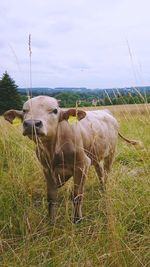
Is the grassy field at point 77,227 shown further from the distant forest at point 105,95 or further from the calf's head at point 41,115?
the calf's head at point 41,115

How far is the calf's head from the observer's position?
3.18m

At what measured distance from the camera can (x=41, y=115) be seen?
3387 millimetres

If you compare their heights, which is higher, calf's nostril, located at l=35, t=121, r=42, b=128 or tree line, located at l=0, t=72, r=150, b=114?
tree line, located at l=0, t=72, r=150, b=114

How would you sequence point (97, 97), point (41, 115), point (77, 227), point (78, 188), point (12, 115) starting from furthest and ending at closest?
point (97, 97) < point (78, 188) < point (12, 115) < point (77, 227) < point (41, 115)

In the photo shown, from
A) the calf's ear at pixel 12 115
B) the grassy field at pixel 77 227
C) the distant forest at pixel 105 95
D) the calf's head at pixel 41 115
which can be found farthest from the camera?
the distant forest at pixel 105 95

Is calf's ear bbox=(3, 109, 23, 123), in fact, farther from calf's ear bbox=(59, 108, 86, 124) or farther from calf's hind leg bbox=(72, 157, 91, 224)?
calf's hind leg bbox=(72, 157, 91, 224)

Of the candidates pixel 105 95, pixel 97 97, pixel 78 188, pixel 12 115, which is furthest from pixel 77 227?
pixel 97 97

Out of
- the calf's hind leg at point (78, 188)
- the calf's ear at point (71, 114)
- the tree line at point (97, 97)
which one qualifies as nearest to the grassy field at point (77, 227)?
the calf's hind leg at point (78, 188)

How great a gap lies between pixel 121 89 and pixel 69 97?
1.97ft

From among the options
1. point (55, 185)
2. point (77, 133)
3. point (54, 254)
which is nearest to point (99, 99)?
point (77, 133)

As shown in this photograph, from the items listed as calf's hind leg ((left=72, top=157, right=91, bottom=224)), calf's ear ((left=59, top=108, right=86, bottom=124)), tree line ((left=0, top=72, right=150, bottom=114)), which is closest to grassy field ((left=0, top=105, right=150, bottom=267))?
calf's hind leg ((left=72, top=157, right=91, bottom=224))

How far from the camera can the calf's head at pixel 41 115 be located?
318cm

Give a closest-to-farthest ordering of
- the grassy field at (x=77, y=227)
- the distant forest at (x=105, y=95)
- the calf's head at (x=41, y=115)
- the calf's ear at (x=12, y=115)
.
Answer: the grassy field at (x=77, y=227) < the calf's head at (x=41, y=115) < the calf's ear at (x=12, y=115) < the distant forest at (x=105, y=95)

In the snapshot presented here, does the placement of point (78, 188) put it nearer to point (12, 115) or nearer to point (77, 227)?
point (77, 227)
